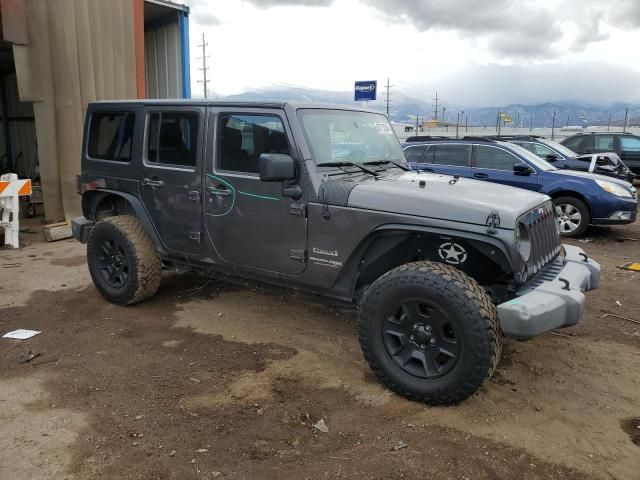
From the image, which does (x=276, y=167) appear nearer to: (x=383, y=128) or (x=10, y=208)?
(x=383, y=128)

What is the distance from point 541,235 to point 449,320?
1056 millimetres

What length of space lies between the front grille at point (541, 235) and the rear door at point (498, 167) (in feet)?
16.1

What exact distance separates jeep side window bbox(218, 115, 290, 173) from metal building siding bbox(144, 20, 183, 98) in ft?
23.7

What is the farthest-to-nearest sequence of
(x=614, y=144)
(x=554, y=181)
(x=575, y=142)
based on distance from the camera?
(x=575, y=142)
(x=614, y=144)
(x=554, y=181)

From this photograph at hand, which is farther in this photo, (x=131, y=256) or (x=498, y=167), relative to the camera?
(x=498, y=167)

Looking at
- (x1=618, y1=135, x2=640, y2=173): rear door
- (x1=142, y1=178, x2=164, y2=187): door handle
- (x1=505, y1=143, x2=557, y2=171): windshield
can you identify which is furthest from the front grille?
(x1=618, y1=135, x2=640, y2=173): rear door

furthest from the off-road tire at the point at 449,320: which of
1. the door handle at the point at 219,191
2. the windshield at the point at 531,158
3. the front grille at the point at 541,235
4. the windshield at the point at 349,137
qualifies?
the windshield at the point at 531,158

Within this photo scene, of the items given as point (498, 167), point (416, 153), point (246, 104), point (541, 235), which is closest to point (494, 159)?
point (498, 167)

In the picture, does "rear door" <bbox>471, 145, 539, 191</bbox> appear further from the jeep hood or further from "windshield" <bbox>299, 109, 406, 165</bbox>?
the jeep hood

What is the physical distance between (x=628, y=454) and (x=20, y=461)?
3.22 m

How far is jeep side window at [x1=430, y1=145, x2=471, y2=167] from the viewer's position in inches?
358

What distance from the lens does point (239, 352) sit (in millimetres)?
4145

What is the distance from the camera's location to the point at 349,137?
166 inches

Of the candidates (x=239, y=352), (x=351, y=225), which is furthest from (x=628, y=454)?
(x=239, y=352)
